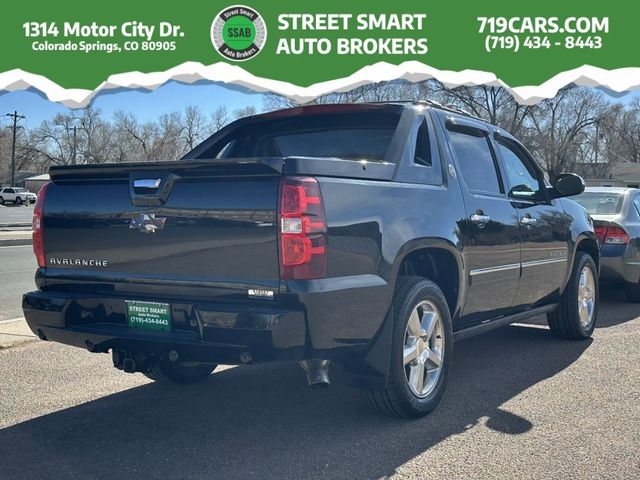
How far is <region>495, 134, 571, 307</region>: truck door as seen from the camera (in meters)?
5.60

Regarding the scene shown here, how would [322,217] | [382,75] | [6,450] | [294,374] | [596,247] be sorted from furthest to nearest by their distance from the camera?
[382,75] < [596,247] < [294,374] < [6,450] < [322,217]

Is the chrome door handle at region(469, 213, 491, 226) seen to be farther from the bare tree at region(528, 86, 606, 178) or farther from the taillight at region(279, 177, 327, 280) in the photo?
the bare tree at region(528, 86, 606, 178)

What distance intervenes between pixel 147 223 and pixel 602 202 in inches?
285

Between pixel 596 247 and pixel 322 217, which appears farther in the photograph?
pixel 596 247

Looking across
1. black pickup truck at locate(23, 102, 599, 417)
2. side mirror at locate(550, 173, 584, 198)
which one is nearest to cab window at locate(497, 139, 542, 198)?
side mirror at locate(550, 173, 584, 198)

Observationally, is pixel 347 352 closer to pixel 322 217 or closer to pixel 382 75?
pixel 322 217

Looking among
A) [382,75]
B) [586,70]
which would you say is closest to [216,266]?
[382,75]

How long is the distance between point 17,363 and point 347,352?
3.27 metres

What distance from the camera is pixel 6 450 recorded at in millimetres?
3766

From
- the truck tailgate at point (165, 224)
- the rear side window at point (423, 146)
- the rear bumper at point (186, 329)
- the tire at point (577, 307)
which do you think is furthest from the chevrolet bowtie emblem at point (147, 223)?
the tire at point (577, 307)

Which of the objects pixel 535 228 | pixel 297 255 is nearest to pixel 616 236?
pixel 535 228

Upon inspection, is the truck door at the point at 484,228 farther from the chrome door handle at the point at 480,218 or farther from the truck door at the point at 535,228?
the truck door at the point at 535,228

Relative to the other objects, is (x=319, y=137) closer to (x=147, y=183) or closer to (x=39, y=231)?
(x=147, y=183)

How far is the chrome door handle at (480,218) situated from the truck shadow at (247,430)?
1182 millimetres
